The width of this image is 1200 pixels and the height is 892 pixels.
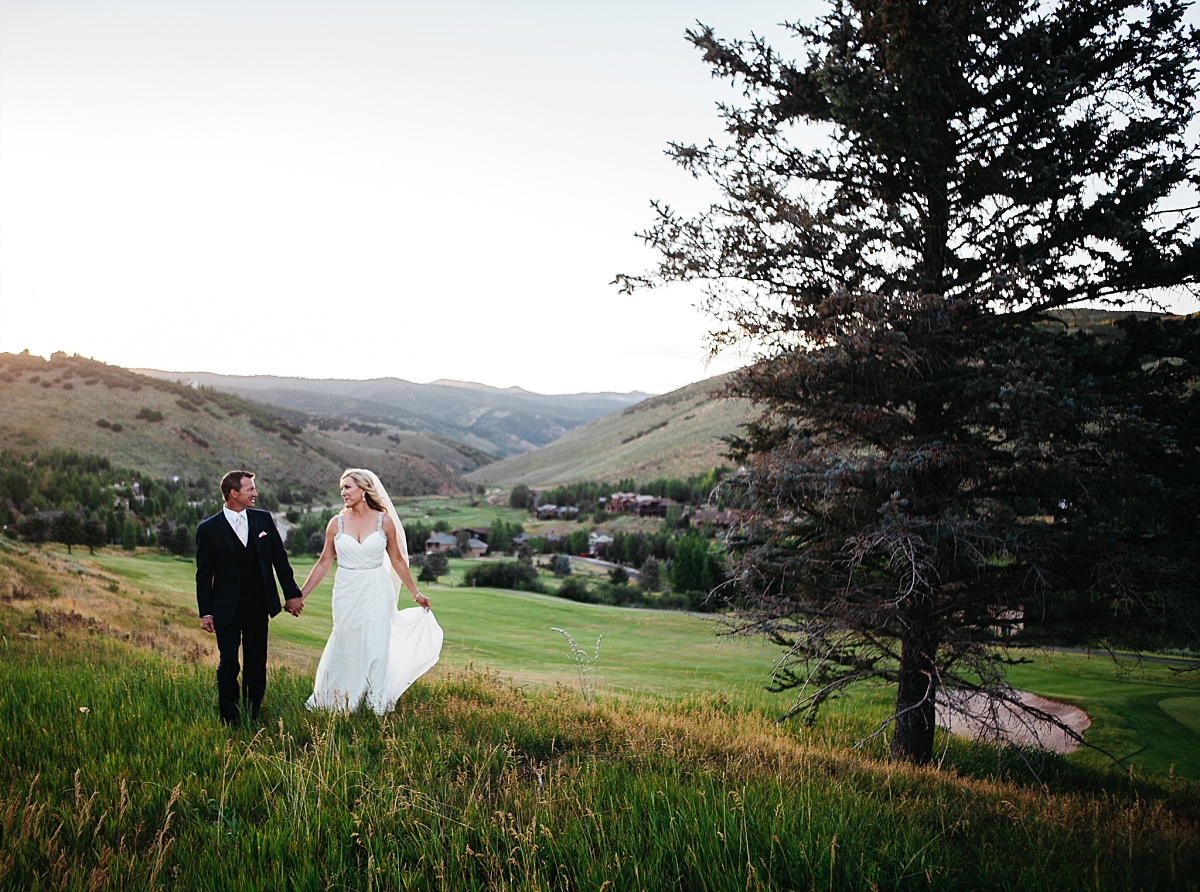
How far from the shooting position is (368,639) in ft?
23.1

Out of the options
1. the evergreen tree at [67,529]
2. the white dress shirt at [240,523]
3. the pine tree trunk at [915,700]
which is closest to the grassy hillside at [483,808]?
the pine tree trunk at [915,700]

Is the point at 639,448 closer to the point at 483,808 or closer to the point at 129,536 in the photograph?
the point at 129,536

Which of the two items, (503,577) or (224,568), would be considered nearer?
(224,568)

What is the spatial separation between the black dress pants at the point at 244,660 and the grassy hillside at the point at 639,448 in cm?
6835

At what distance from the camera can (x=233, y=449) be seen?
6706cm

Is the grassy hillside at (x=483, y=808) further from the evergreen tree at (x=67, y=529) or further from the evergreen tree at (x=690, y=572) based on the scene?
the evergreen tree at (x=690, y=572)

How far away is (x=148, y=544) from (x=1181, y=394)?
44389mm

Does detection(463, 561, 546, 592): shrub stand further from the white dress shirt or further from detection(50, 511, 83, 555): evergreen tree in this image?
the white dress shirt

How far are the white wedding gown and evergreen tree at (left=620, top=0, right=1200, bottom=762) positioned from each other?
3.93m

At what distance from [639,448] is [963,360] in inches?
4672

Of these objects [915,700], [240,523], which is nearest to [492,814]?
[240,523]

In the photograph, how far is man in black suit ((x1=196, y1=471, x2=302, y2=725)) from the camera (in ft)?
20.3

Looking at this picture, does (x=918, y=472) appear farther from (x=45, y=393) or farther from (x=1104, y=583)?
(x=45, y=393)

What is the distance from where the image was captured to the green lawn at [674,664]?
13073mm
